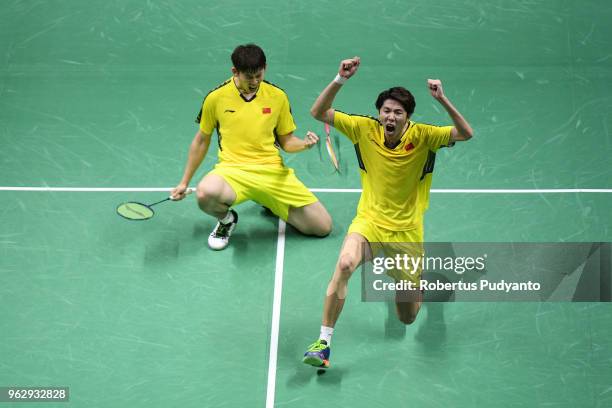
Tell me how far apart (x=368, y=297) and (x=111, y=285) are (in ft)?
6.68

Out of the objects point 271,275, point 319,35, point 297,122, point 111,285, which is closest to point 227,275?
point 271,275

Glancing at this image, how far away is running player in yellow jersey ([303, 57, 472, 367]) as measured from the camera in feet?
21.8

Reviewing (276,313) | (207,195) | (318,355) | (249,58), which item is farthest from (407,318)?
(249,58)

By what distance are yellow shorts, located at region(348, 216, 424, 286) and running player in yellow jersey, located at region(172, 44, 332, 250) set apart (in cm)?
107

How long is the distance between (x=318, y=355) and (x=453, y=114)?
1.92 metres

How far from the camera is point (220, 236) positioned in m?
8.01

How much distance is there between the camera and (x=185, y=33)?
10.3m

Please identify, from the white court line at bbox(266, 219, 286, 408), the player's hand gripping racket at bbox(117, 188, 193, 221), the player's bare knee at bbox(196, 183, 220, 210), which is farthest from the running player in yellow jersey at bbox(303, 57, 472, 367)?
the player's hand gripping racket at bbox(117, 188, 193, 221)

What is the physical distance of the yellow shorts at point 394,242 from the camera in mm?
6953

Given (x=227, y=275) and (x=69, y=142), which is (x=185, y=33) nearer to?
(x=69, y=142)

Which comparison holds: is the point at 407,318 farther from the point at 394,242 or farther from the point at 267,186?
the point at 267,186

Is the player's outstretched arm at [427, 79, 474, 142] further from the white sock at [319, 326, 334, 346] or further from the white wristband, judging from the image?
the white sock at [319, 326, 334, 346]

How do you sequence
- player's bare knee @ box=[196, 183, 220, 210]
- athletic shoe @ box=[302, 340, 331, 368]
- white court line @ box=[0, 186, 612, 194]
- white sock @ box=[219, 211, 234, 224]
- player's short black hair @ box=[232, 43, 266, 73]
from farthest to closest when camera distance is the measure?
1. white court line @ box=[0, 186, 612, 194]
2. white sock @ box=[219, 211, 234, 224]
3. player's bare knee @ box=[196, 183, 220, 210]
4. player's short black hair @ box=[232, 43, 266, 73]
5. athletic shoe @ box=[302, 340, 331, 368]

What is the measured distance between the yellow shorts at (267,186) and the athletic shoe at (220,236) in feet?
0.83
